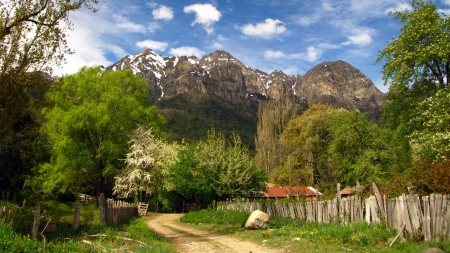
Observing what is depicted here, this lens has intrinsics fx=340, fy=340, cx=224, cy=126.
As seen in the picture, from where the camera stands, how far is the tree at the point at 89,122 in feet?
88.8

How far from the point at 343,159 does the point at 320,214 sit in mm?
17031

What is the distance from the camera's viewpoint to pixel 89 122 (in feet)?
89.4

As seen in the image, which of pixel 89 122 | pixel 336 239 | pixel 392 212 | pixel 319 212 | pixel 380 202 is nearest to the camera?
pixel 392 212

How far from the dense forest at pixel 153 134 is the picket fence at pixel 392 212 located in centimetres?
102

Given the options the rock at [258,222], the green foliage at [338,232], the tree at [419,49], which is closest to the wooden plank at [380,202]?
the green foliage at [338,232]

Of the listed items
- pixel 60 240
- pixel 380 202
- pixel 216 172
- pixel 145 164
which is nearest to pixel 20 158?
pixel 145 164

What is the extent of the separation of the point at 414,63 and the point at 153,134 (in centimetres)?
2322

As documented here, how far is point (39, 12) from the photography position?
11859 mm

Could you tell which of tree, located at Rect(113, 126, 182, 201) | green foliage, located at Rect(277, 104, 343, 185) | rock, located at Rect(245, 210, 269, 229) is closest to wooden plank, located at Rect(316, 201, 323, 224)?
rock, located at Rect(245, 210, 269, 229)

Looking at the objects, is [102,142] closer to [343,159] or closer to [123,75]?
[123,75]

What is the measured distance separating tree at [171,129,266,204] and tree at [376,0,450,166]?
10.3 metres

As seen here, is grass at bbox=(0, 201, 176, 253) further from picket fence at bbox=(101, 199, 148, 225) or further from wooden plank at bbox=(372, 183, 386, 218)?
wooden plank at bbox=(372, 183, 386, 218)

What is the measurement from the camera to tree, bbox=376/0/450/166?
19141 mm

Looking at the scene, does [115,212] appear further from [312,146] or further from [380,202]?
[312,146]
